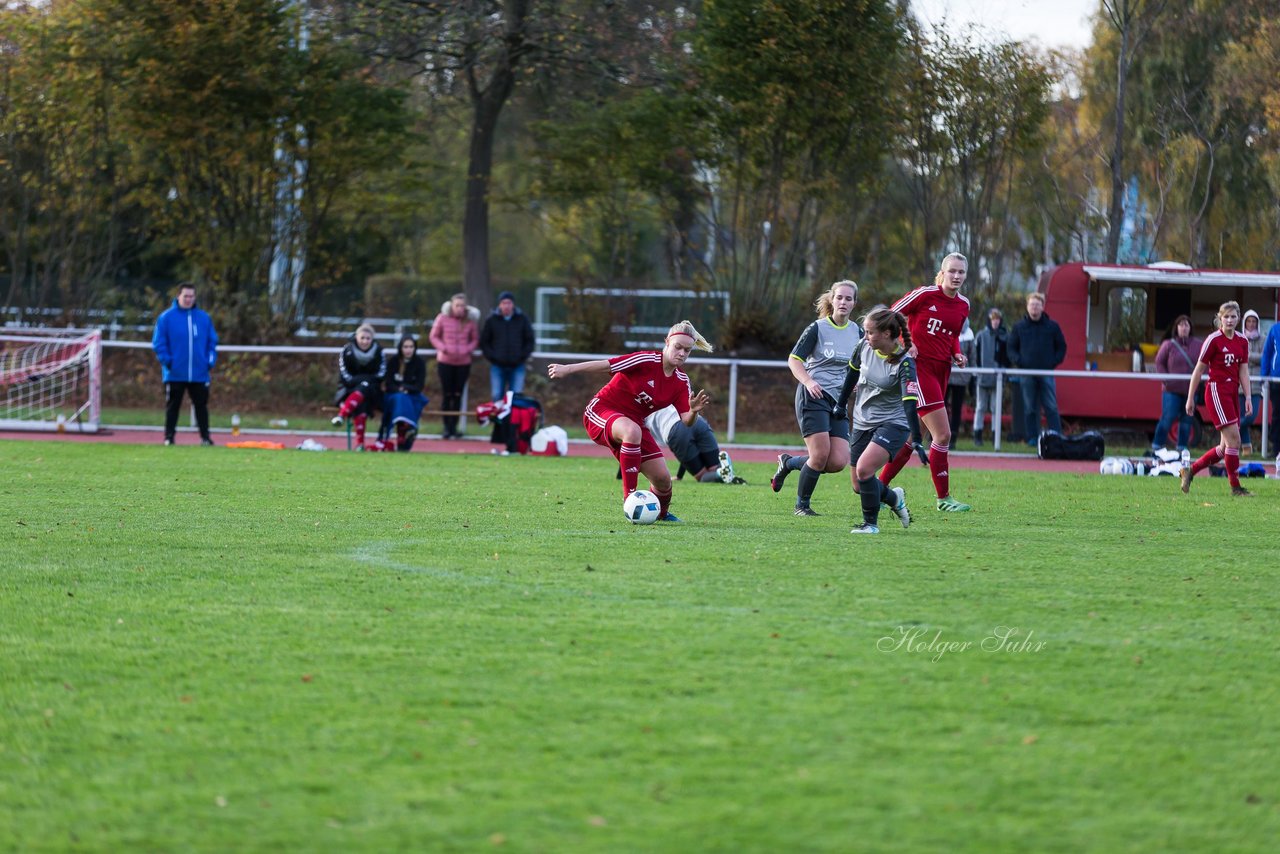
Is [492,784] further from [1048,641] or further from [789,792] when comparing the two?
[1048,641]

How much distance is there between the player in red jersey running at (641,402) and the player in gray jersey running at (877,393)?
3.63 feet

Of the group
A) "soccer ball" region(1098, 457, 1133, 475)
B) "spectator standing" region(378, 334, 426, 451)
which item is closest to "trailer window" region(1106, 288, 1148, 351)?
"soccer ball" region(1098, 457, 1133, 475)

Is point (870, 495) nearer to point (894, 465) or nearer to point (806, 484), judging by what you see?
point (806, 484)

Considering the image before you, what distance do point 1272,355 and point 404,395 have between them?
10679 mm

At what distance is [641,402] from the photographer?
1066 cm

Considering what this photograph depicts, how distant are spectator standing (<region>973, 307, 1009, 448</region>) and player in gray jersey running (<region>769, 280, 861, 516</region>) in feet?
30.2

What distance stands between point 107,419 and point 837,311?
14.3m

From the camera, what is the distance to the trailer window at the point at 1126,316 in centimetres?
2362

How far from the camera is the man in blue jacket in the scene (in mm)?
18000

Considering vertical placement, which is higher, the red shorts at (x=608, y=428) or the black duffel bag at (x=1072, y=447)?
the red shorts at (x=608, y=428)

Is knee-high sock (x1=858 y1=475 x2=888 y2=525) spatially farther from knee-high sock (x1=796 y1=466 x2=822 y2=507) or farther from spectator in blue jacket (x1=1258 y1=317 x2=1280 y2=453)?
spectator in blue jacket (x1=1258 y1=317 x2=1280 y2=453)

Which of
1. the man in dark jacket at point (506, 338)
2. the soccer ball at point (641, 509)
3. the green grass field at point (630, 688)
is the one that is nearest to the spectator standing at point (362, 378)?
the man in dark jacket at point (506, 338)

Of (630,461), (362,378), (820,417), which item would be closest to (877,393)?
(820,417)
